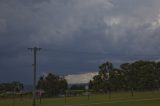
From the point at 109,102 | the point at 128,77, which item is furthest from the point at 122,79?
the point at 109,102

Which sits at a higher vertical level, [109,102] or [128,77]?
[128,77]

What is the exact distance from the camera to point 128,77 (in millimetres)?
113562

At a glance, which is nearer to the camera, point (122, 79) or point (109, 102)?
point (109, 102)

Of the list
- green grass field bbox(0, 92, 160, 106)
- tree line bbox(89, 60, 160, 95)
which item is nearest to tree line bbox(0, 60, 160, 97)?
tree line bbox(89, 60, 160, 95)

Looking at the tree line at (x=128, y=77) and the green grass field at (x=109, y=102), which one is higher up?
the tree line at (x=128, y=77)

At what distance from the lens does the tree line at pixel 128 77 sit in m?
113

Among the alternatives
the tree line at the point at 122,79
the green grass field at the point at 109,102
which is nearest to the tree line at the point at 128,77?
the tree line at the point at 122,79

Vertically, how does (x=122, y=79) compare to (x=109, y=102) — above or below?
above

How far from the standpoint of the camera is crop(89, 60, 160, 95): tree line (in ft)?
371

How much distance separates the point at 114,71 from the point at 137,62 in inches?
296

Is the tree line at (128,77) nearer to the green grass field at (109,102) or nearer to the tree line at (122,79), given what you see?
the tree line at (122,79)

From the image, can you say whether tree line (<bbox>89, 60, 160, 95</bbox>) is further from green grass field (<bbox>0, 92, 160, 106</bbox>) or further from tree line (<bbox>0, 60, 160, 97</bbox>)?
green grass field (<bbox>0, 92, 160, 106</bbox>)

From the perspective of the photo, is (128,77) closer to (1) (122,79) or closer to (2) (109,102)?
(1) (122,79)

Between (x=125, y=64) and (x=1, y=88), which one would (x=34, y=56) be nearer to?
(x=125, y=64)
